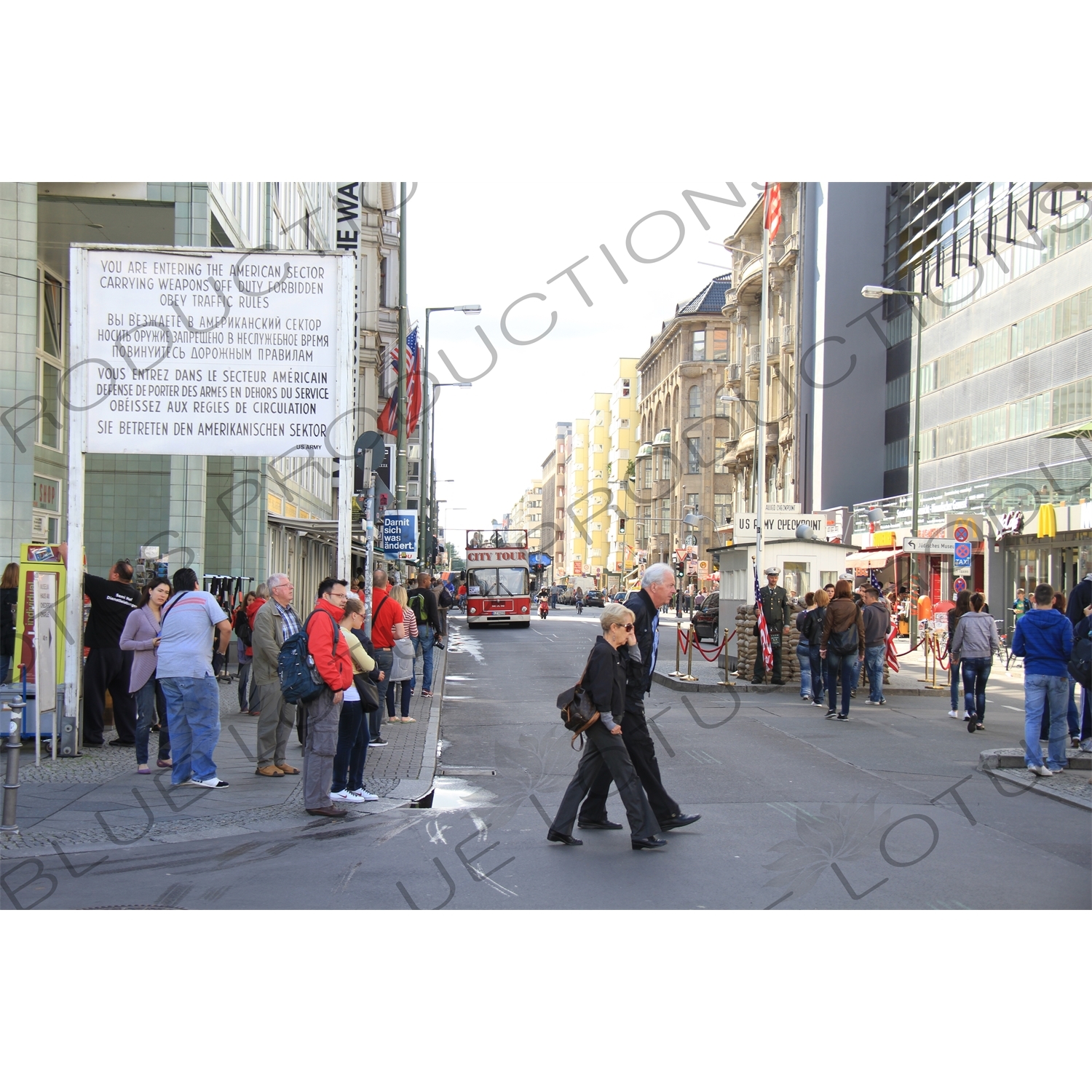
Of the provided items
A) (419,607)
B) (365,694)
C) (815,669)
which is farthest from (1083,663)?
(419,607)

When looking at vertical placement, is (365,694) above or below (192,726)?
above

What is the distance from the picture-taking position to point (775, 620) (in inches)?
783

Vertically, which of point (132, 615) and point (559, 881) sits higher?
point (132, 615)

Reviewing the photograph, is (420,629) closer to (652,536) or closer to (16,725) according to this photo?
(16,725)

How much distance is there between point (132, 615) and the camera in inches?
446

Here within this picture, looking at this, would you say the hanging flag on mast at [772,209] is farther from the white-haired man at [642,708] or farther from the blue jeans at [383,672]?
the white-haired man at [642,708]

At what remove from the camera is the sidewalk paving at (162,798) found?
8.16 meters

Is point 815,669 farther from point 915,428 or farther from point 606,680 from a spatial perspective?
point 915,428

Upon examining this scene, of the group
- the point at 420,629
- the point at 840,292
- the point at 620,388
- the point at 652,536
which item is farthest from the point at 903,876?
the point at 620,388

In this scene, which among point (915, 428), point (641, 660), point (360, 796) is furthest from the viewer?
point (915, 428)

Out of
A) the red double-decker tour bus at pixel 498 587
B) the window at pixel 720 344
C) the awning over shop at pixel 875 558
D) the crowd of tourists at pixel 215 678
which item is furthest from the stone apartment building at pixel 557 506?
the crowd of tourists at pixel 215 678

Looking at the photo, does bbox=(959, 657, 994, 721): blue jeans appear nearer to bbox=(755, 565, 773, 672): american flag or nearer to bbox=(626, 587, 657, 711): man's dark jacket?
bbox=(755, 565, 773, 672): american flag

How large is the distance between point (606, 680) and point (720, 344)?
87.0m

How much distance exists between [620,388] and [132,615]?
387 ft
